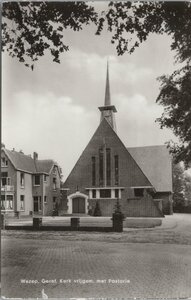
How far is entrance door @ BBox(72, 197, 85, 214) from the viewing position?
37.6m

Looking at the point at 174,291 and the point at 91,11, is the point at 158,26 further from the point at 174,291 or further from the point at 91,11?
the point at 174,291

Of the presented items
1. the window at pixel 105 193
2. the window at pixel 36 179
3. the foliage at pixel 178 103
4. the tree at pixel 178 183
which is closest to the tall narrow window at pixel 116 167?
the window at pixel 105 193

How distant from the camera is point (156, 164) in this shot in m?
44.4

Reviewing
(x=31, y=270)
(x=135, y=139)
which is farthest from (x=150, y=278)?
(x=135, y=139)

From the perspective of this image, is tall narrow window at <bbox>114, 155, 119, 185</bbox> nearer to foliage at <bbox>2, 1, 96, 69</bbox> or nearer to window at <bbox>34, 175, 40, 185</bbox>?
window at <bbox>34, 175, 40, 185</bbox>

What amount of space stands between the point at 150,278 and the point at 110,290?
4.71 ft

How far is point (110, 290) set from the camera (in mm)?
8430

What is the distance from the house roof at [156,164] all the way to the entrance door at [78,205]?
913 centimetres

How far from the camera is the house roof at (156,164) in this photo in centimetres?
4303

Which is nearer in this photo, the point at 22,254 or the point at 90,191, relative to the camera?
the point at 22,254

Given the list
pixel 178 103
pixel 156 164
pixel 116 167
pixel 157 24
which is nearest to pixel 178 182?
pixel 156 164

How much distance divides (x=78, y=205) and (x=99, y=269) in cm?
2801

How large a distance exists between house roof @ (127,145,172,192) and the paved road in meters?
27.8

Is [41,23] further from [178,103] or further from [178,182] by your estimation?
[178,182]
